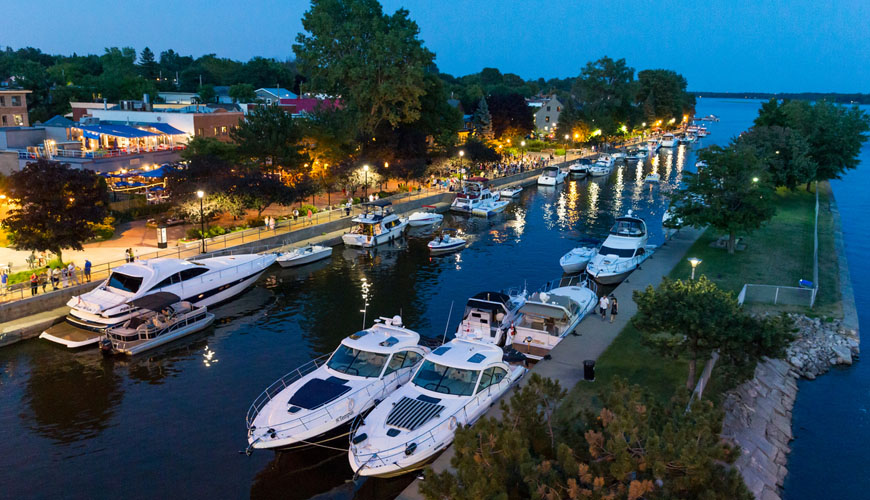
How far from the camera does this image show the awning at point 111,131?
183 feet

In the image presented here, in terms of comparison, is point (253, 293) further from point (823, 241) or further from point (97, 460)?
point (823, 241)

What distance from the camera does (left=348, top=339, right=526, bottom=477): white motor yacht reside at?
16234 millimetres

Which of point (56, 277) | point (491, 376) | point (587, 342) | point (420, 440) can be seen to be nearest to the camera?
point (420, 440)

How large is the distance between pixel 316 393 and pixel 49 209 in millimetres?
21007

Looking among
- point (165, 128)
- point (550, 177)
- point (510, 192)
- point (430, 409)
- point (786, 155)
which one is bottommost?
point (430, 409)

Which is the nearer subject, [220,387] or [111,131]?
[220,387]

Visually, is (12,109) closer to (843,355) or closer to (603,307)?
(603,307)

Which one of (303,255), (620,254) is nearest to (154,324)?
(303,255)

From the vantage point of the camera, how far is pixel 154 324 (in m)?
26.7

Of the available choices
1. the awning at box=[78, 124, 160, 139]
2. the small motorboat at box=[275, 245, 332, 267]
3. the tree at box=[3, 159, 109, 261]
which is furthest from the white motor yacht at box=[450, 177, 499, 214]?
the tree at box=[3, 159, 109, 261]

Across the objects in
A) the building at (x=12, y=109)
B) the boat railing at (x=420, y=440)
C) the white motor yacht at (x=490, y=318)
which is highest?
the building at (x=12, y=109)

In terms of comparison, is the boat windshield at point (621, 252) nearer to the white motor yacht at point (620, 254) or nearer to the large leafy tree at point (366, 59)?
the white motor yacht at point (620, 254)

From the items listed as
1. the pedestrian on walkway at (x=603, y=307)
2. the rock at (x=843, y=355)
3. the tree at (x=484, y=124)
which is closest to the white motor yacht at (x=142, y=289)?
the pedestrian on walkway at (x=603, y=307)

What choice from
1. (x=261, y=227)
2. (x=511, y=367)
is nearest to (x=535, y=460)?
(x=511, y=367)
